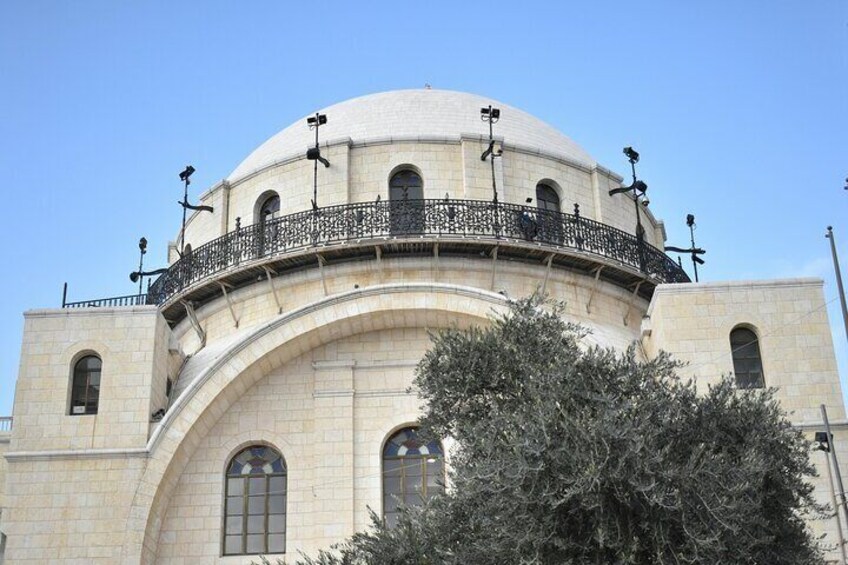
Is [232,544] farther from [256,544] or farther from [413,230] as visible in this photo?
[413,230]

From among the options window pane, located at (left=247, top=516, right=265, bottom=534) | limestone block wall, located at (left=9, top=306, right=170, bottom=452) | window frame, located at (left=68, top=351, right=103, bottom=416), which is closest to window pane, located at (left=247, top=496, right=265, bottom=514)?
window pane, located at (left=247, top=516, right=265, bottom=534)

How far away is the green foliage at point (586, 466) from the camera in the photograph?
14.8 metres

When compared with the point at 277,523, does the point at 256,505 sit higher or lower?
higher

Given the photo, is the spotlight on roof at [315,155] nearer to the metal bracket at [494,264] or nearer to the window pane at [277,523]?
the metal bracket at [494,264]

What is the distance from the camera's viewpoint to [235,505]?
21516 millimetres

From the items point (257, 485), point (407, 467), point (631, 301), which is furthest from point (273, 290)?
point (631, 301)

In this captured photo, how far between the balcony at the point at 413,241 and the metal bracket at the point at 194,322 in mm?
157

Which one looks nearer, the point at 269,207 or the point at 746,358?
the point at 746,358

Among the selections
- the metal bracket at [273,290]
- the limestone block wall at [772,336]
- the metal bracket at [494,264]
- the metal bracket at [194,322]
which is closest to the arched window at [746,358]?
the limestone block wall at [772,336]

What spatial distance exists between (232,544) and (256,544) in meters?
0.41

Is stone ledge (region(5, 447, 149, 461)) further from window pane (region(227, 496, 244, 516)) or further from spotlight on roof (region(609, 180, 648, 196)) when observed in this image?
spotlight on roof (region(609, 180, 648, 196))

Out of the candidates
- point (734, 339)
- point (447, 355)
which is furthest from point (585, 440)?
point (734, 339)

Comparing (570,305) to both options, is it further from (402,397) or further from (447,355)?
(447,355)

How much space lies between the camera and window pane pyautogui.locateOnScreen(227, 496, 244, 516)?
70.4ft
